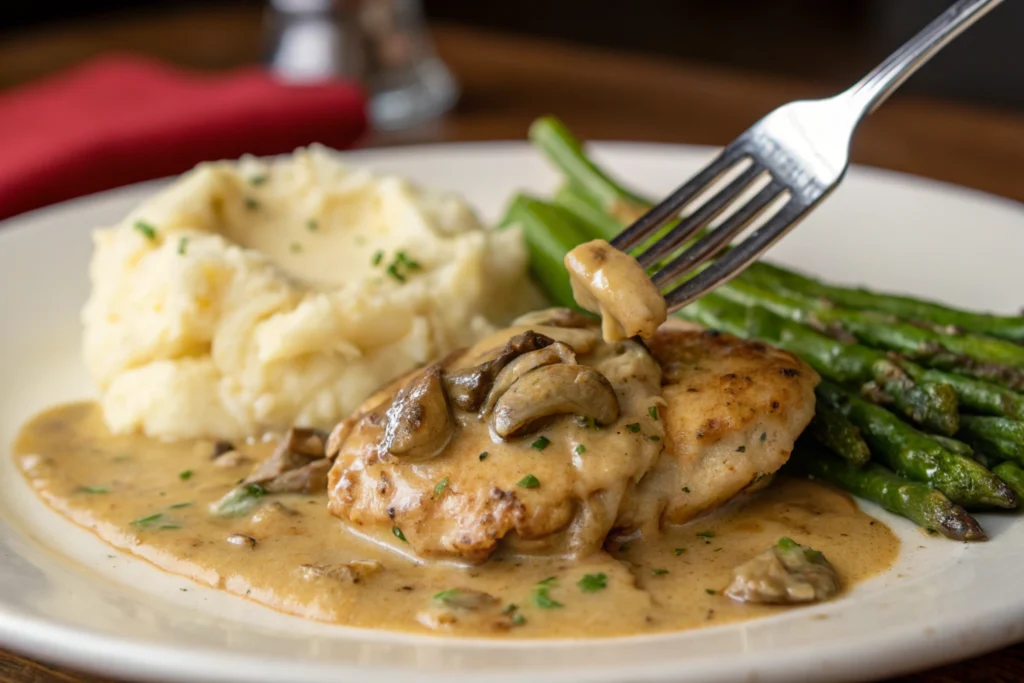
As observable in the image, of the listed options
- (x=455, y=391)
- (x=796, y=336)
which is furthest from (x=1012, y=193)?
(x=455, y=391)

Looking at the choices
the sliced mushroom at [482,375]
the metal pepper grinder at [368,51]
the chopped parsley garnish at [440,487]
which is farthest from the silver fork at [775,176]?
the metal pepper grinder at [368,51]

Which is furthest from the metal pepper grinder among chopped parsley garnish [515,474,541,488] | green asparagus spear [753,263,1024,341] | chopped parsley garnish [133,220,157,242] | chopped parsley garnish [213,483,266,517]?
chopped parsley garnish [515,474,541,488]

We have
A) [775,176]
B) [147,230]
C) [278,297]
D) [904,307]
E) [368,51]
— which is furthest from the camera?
[368,51]

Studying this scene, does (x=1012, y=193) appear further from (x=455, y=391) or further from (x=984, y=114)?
(x=455, y=391)

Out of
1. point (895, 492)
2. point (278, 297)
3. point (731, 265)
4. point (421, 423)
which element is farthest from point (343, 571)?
point (895, 492)

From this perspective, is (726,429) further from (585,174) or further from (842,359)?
(585,174)

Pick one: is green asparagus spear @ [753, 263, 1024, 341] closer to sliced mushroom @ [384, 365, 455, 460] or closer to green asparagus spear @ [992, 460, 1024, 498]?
green asparagus spear @ [992, 460, 1024, 498]
